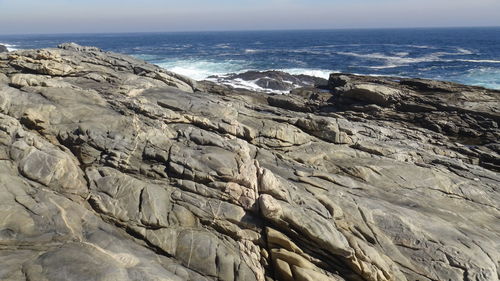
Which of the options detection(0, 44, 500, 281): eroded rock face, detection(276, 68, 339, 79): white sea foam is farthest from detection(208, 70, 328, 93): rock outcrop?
detection(0, 44, 500, 281): eroded rock face

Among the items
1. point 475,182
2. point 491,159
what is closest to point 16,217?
point 475,182

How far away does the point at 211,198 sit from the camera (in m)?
11.8

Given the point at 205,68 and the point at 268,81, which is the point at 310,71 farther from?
the point at 205,68

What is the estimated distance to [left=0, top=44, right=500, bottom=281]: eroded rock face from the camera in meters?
9.75

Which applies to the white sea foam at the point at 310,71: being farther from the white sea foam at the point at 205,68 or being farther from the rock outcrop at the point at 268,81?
the rock outcrop at the point at 268,81

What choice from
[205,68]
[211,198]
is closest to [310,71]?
[205,68]

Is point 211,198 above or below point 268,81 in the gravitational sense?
below

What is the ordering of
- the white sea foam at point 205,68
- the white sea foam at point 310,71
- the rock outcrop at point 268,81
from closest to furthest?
the rock outcrop at point 268,81 < the white sea foam at point 310,71 < the white sea foam at point 205,68

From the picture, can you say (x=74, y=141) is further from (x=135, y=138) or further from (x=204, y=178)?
(x=204, y=178)

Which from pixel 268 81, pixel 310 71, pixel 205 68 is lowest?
pixel 268 81

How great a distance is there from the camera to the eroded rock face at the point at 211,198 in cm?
975

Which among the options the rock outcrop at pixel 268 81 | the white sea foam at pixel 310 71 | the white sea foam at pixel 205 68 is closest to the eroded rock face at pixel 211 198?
the rock outcrop at pixel 268 81

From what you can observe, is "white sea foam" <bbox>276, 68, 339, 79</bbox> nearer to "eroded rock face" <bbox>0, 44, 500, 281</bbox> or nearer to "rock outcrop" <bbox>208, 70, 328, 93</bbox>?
"rock outcrop" <bbox>208, 70, 328, 93</bbox>

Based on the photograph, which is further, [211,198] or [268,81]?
[268,81]
